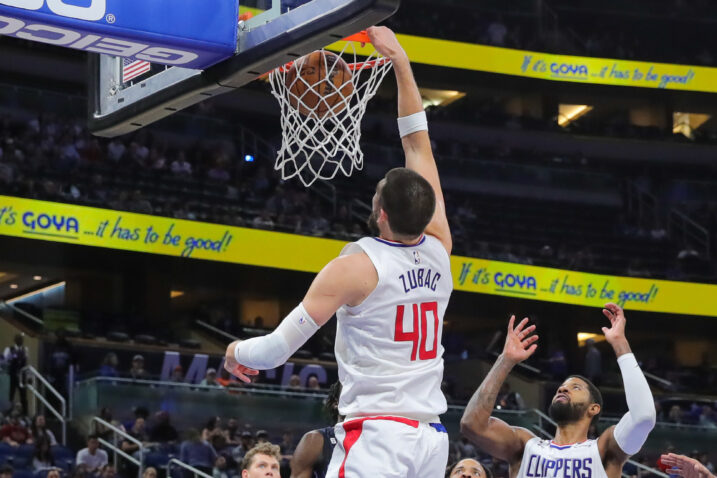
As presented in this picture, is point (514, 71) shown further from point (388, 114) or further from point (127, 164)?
point (127, 164)

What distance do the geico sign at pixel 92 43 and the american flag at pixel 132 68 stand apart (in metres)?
0.36

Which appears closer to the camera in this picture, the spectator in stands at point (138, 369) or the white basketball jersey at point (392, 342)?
the white basketball jersey at point (392, 342)

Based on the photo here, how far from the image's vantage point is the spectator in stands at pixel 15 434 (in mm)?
12609

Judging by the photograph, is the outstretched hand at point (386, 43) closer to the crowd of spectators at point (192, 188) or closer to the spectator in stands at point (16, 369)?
the spectator in stands at point (16, 369)

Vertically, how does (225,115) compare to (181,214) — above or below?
above

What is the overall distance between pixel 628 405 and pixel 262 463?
164cm

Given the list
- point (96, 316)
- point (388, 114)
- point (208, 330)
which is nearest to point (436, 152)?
point (388, 114)

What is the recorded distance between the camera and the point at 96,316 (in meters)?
20.4

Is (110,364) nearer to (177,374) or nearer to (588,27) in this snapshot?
(177,374)

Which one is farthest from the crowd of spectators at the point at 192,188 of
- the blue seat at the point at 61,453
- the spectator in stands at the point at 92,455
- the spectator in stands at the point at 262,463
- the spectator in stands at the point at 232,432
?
the spectator in stands at the point at 262,463

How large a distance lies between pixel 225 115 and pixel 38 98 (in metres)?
Answer: 4.45

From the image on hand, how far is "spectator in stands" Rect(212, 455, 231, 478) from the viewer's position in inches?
482

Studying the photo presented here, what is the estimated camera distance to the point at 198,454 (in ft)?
41.4

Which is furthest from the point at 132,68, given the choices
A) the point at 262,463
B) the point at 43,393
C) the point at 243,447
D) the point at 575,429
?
the point at 43,393
